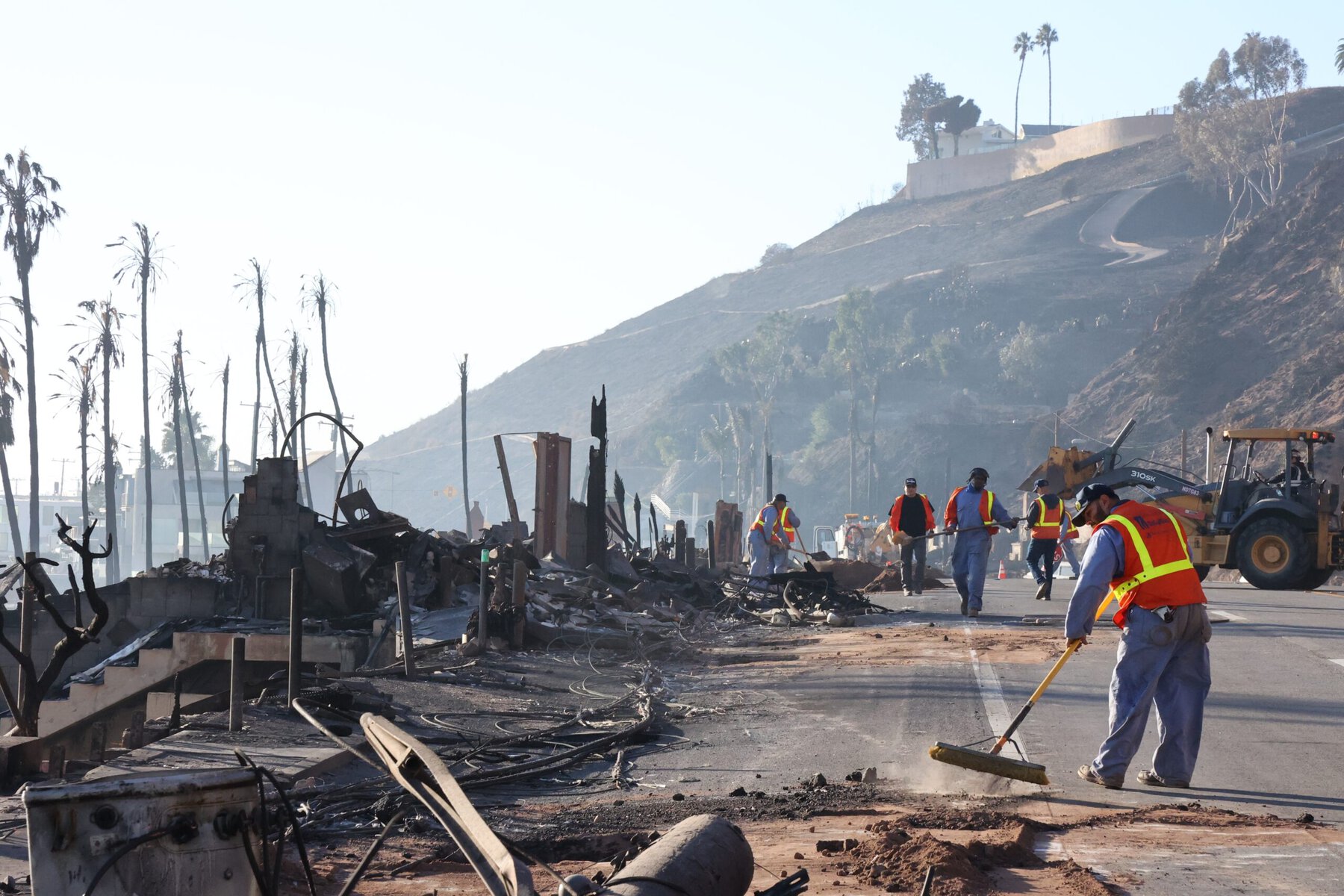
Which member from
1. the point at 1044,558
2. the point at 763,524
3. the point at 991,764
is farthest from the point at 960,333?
the point at 991,764

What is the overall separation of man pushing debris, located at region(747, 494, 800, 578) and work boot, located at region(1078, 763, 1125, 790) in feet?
61.4

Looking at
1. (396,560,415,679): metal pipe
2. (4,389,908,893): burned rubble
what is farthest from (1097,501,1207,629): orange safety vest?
(396,560,415,679): metal pipe

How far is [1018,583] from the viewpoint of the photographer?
3288cm

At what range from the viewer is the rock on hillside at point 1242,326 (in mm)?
84125

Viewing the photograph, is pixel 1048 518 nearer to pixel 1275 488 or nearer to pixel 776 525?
pixel 1275 488

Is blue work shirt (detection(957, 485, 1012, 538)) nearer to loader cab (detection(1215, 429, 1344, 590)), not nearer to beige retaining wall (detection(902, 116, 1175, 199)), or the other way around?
loader cab (detection(1215, 429, 1344, 590))

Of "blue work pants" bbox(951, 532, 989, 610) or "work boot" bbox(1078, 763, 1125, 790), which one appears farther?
"blue work pants" bbox(951, 532, 989, 610)

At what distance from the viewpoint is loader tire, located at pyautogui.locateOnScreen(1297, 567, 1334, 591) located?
83.6 ft

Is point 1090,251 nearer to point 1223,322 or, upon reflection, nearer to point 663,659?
point 1223,322

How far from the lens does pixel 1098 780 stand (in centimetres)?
796

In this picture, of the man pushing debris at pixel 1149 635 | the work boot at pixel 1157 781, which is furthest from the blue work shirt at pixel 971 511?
the work boot at pixel 1157 781

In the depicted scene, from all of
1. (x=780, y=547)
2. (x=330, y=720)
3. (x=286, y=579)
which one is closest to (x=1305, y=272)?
(x=780, y=547)

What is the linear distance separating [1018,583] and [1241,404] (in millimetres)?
49203

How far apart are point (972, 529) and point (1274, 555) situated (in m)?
9.30
